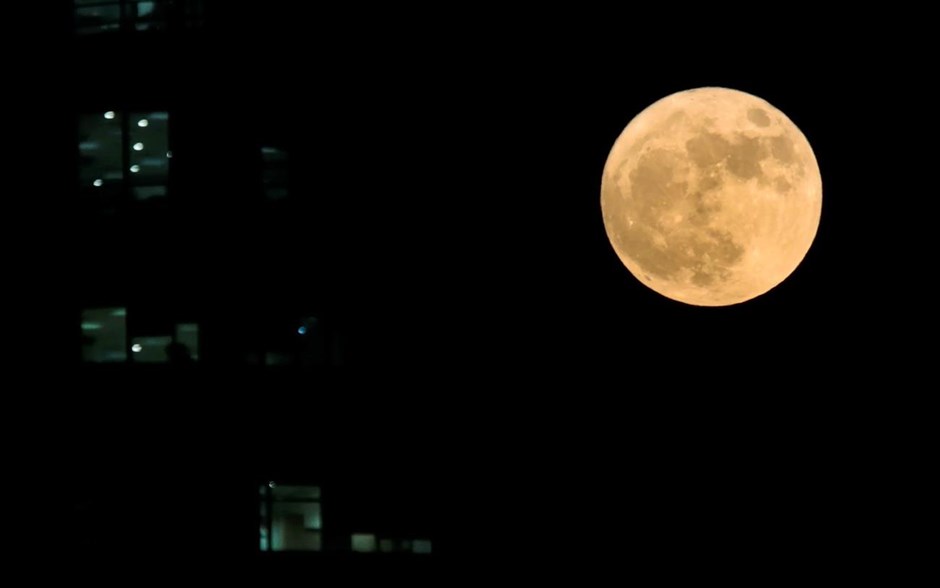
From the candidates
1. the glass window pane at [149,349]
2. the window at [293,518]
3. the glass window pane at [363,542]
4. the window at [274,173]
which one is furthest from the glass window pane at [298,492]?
the window at [274,173]

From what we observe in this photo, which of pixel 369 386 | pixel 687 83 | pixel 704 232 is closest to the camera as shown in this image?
pixel 704 232

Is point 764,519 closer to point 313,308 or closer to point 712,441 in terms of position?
point 712,441

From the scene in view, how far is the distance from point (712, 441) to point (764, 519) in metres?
0.95

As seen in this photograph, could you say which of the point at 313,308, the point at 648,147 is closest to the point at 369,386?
the point at 313,308

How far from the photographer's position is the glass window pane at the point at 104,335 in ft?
41.7

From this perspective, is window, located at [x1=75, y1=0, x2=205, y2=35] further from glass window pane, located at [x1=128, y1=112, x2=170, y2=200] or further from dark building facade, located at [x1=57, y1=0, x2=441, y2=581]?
glass window pane, located at [x1=128, y1=112, x2=170, y2=200]

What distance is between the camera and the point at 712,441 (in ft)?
35.4

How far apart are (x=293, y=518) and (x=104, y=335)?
315 centimetres

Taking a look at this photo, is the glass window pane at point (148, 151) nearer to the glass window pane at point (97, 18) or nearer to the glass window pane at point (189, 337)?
the glass window pane at point (97, 18)

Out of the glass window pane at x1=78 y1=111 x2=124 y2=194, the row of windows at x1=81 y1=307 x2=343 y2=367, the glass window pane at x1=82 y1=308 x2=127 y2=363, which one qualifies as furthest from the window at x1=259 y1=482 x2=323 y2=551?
the glass window pane at x1=78 y1=111 x2=124 y2=194

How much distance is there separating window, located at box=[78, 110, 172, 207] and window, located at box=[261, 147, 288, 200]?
3.87ft

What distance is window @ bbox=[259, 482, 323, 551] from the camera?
39.9ft

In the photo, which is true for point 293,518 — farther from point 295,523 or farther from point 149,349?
point 149,349

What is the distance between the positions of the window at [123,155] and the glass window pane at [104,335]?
51.0 inches
